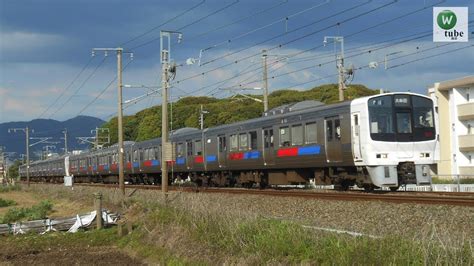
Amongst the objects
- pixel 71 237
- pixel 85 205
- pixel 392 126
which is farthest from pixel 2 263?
pixel 85 205

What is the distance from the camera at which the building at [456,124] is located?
51.5 metres

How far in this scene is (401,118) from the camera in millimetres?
19562

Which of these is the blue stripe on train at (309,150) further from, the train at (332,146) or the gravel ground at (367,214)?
the gravel ground at (367,214)

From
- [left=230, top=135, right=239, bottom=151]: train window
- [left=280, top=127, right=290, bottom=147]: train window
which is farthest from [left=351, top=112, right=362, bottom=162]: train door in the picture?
[left=230, top=135, right=239, bottom=151]: train window

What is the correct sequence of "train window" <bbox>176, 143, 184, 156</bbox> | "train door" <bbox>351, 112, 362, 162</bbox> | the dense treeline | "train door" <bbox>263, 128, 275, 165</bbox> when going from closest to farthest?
1. "train door" <bbox>351, 112, 362, 162</bbox>
2. "train door" <bbox>263, 128, 275, 165</bbox>
3. "train window" <bbox>176, 143, 184, 156</bbox>
4. the dense treeline

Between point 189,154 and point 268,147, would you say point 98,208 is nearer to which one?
point 268,147

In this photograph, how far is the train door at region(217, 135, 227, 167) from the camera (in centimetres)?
2873

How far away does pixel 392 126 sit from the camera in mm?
19375

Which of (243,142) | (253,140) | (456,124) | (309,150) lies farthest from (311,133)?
(456,124)

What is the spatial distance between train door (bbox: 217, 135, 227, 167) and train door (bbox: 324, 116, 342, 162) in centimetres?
886

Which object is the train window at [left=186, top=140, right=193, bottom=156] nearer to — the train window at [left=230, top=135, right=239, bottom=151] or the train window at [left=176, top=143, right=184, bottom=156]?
the train window at [left=176, top=143, right=184, bottom=156]

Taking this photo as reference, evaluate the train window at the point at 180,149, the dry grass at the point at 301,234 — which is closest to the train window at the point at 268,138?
the dry grass at the point at 301,234

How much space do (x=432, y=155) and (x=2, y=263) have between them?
12.9 metres

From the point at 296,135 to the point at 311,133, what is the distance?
1088 mm
